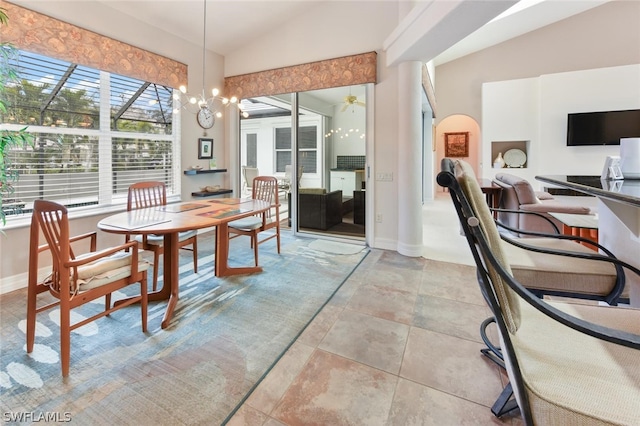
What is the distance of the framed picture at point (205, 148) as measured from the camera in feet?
15.4

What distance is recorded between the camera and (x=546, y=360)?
0.89 meters

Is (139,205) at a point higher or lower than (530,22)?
lower

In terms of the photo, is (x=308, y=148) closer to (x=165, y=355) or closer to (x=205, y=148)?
(x=205, y=148)

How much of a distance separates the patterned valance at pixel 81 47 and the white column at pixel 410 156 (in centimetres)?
311

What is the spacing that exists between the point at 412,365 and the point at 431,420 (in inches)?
14.8

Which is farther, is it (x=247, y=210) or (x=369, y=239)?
(x=369, y=239)

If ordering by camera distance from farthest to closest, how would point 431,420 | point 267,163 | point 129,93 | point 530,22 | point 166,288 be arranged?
point 267,163 < point 530,22 < point 129,93 < point 166,288 < point 431,420

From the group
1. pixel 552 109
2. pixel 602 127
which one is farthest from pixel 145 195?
pixel 602 127

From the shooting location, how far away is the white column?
3.69m

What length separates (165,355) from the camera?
6.08ft

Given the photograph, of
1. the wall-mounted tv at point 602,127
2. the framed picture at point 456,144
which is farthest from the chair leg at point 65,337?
the framed picture at point 456,144

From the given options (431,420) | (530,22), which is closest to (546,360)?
(431,420)

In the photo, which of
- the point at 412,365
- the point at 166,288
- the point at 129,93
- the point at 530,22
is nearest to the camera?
the point at 412,365

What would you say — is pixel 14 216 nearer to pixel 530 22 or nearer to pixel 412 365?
pixel 412 365
